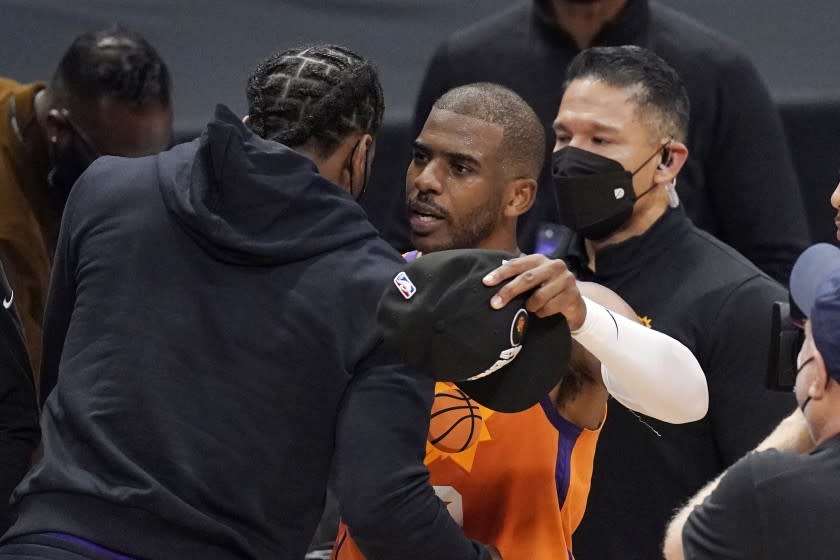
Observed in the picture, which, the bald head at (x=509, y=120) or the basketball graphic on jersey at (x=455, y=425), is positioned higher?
the bald head at (x=509, y=120)

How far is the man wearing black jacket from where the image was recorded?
2.90m

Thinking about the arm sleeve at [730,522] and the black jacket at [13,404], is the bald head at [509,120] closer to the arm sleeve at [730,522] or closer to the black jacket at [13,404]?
the black jacket at [13,404]

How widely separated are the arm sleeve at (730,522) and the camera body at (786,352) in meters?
0.32

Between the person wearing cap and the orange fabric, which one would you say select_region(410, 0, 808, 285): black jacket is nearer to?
the orange fabric

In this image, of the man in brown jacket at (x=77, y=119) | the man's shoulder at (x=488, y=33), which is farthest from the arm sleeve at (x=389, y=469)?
the man's shoulder at (x=488, y=33)

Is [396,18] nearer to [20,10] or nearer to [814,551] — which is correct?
[20,10]

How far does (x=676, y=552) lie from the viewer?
207cm


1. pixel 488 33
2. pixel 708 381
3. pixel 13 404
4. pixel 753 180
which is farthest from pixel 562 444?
pixel 488 33

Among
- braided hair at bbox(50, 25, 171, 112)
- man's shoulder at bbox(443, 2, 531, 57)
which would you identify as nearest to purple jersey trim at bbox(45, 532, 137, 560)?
braided hair at bbox(50, 25, 171, 112)

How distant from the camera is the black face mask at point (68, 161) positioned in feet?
12.5

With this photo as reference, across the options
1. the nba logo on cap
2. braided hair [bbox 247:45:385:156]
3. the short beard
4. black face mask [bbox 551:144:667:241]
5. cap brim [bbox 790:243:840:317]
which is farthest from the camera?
black face mask [bbox 551:144:667:241]

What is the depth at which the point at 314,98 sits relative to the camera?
2.32 m

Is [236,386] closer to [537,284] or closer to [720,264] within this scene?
[537,284]

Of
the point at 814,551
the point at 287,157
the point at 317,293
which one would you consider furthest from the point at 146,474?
the point at 814,551
